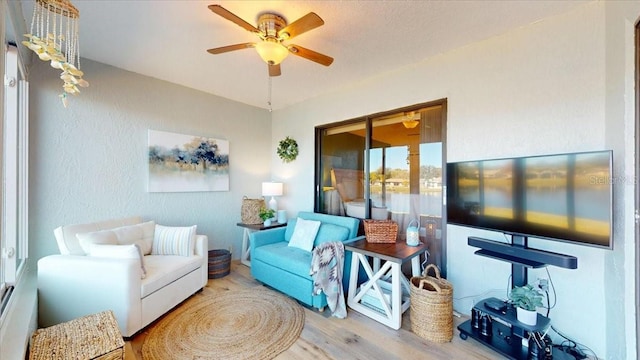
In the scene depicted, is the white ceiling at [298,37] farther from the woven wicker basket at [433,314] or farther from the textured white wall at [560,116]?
the woven wicker basket at [433,314]

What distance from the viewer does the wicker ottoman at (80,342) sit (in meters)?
1.46

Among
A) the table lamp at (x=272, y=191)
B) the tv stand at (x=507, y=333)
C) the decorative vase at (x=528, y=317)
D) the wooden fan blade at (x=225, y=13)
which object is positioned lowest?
the tv stand at (x=507, y=333)

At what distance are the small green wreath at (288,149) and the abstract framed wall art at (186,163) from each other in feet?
2.73

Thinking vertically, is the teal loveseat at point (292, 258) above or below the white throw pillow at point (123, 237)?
below

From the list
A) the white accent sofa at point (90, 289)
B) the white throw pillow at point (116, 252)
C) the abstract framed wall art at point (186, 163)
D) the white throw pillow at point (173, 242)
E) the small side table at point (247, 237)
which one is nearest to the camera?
the white accent sofa at point (90, 289)

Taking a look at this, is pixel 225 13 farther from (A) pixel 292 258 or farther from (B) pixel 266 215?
(B) pixel 266 215

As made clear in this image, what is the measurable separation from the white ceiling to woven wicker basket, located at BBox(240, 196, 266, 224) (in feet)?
5.61

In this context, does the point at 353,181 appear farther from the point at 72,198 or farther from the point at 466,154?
the point at 72,198

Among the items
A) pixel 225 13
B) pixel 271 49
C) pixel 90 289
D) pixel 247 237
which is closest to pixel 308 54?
pixel 271 49

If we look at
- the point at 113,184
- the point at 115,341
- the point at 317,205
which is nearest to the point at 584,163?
the point at 317,205

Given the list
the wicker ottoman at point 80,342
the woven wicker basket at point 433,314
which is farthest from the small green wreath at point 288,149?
the wicker ottoman at point 80,342

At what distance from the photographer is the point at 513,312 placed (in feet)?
6.20

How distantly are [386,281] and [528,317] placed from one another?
4.18ft

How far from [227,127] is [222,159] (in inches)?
19.9
